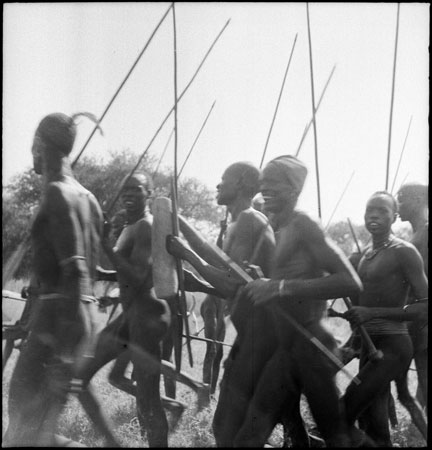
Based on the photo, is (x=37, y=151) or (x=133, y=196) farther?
(x=133, y=196)

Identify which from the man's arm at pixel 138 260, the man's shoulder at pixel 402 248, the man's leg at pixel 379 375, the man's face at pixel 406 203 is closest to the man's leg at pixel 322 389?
the man's leg at pixel 379 375

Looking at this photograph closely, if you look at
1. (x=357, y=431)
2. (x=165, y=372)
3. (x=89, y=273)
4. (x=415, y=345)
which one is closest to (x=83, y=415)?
(x=165, y=372)

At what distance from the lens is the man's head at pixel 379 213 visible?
5352 mm

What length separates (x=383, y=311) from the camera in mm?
Result: 5008

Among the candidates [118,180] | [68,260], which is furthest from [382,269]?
[118,180]

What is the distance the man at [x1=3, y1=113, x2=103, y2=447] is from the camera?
160 inches

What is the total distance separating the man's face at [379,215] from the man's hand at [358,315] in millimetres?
683

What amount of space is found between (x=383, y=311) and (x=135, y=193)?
6.58 ft

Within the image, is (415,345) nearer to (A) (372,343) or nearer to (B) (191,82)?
(A) (372,343)

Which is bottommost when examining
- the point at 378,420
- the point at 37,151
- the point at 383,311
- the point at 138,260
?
the point at 378,420

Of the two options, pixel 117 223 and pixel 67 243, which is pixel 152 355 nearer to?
pixel 67 243

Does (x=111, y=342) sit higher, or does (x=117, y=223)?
(x=117, y=223)

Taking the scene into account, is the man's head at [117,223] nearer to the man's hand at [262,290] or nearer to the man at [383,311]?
the man's hand at [262,290]

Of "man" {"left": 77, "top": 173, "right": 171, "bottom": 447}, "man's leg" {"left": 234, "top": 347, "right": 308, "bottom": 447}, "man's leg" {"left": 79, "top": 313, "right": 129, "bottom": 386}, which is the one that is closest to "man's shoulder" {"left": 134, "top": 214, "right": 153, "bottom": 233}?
"man" {"left": 77, "top": 173, "right": 171, "bottom": 447}
